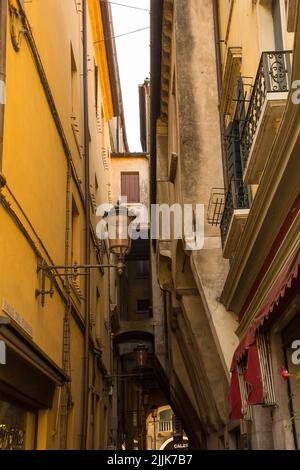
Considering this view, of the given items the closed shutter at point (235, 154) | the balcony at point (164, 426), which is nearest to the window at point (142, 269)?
the balcony at point (164, 426)

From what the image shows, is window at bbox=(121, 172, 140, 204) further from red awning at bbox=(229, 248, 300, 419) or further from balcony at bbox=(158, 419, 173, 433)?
balcony at bbox=(158, 419, 173, 433)

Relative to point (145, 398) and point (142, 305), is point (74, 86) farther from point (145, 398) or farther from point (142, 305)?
point (145, 398)

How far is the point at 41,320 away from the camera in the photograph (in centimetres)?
849

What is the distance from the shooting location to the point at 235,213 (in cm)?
896

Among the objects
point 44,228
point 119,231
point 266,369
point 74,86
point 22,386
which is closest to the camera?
point 22,386

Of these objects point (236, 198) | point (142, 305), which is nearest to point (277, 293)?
point (236, 198)

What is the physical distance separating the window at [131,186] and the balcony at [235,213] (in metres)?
19.7

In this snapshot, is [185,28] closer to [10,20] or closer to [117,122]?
[10,20]

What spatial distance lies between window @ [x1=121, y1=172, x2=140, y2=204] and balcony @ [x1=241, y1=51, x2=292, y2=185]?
2197 centimetres

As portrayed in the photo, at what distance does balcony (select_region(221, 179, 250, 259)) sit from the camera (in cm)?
899

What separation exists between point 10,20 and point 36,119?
1576 mm

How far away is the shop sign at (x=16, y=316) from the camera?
21.2 feet

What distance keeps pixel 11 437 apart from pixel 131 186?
2293 centimetres
